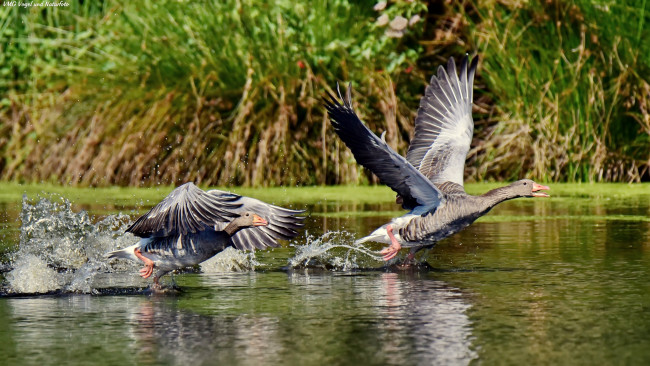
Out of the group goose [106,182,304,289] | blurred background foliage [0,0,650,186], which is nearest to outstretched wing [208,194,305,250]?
goose [106,182,304,289]

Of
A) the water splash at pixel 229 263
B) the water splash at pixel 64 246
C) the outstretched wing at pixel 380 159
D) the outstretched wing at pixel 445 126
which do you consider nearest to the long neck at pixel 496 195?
the outstretched wing at pixel 380 159

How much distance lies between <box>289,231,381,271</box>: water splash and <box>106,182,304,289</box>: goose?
2.15 ft

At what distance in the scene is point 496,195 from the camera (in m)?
9.16

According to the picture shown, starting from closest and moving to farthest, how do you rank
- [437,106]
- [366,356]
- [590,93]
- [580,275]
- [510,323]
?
[366,356] → [510,323] → [580,275] → [437,106] → [590,93]

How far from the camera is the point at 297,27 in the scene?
666 inches

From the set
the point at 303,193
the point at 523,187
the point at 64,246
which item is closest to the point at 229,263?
the point at 64,246

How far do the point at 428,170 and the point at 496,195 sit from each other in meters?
1.08

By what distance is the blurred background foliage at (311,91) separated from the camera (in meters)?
15.7

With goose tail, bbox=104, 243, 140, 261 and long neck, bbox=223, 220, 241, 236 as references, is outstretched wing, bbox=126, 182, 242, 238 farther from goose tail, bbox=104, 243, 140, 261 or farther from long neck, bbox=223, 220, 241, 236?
goose tail, bbox=104, 243, 140, 261

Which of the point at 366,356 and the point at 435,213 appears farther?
the point at 435,213

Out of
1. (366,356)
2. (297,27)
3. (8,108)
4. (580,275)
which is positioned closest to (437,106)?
(580,275)

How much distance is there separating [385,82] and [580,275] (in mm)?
8341

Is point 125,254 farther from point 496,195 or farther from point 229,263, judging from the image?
point 496,195

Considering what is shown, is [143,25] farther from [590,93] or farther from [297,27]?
[590,93]
